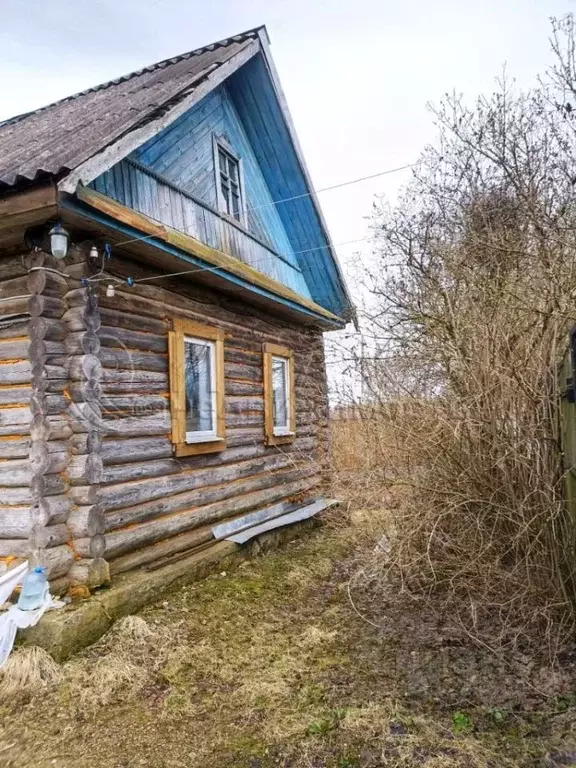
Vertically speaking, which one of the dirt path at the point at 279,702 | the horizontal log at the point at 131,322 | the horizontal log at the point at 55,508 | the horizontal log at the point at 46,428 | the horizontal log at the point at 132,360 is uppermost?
the horizontal log at the point at 131,322

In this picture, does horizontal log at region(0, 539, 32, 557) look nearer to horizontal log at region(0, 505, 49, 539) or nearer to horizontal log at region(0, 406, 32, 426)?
horizontal log at region(0, 505, 49, 539)

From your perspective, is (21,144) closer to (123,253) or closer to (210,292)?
(123,253)

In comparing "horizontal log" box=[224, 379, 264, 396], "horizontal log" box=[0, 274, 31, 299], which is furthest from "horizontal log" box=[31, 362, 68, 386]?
"horizontal log" box=[224, 379, 264, 396]

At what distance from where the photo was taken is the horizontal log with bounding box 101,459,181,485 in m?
5.16

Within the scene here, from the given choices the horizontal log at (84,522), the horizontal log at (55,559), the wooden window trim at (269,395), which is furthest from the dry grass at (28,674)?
the wooden window trim at (269,395)

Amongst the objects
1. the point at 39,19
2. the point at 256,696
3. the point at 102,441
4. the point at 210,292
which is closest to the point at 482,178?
the point at 210,292

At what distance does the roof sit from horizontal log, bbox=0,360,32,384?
1.63 meters

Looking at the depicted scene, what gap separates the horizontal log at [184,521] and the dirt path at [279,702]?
68 cm

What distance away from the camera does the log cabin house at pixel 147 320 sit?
476 cm

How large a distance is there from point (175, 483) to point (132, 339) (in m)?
1.67

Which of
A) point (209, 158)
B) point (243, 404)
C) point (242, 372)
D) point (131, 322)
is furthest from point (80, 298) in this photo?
point (209, 158)

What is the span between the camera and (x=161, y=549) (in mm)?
5711

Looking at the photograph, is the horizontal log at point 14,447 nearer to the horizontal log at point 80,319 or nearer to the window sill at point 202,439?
the horizontal log at point 80,319

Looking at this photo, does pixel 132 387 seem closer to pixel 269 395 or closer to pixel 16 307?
pixel 16 307
